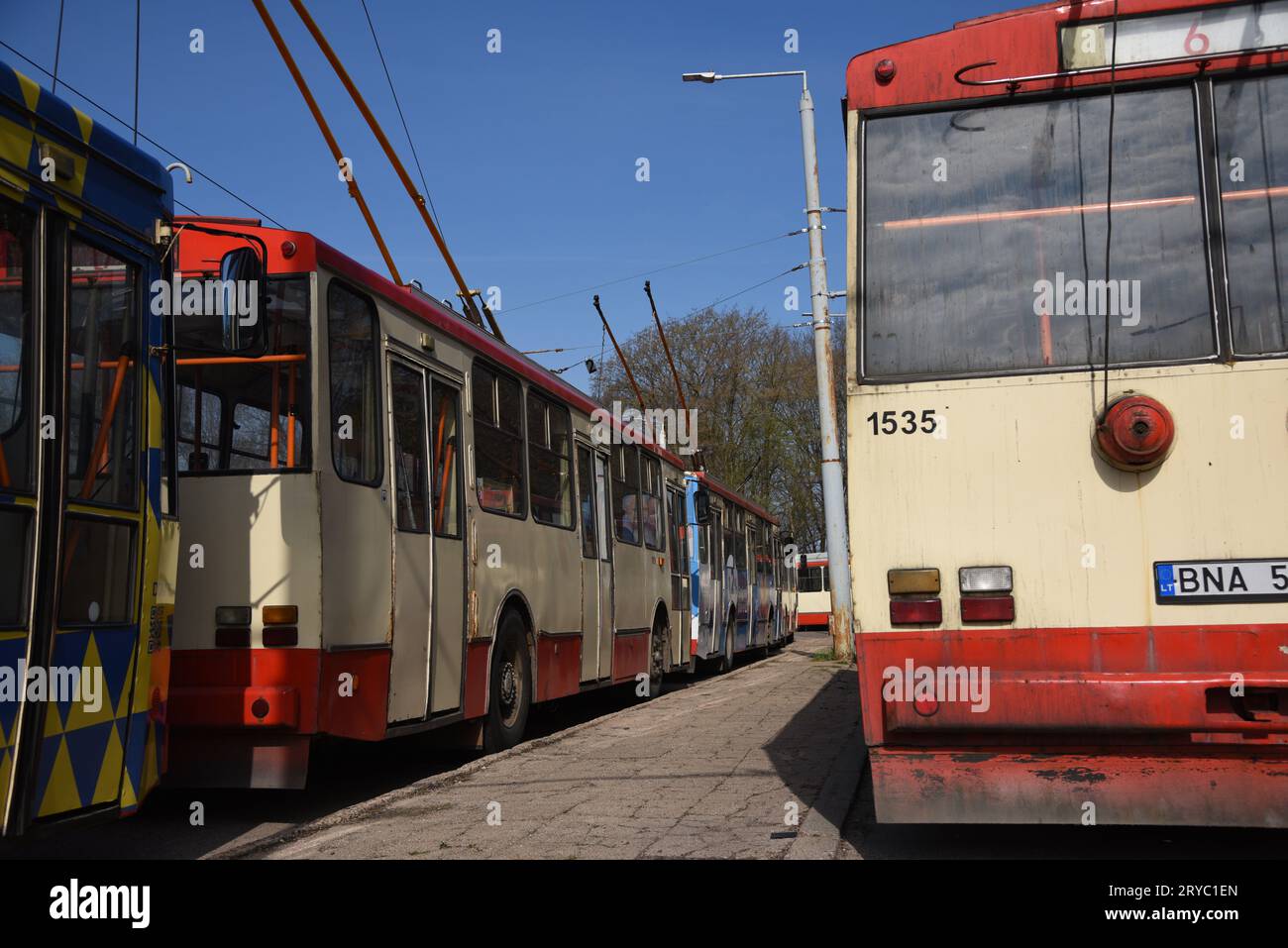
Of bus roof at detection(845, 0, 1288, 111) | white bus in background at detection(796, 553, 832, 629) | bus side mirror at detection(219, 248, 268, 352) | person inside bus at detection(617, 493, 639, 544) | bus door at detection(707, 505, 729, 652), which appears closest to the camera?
bus roof at detection(845, 0, 1288, 111)

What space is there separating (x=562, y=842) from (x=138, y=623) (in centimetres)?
223

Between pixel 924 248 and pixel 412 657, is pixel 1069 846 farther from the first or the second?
pixel 412 657

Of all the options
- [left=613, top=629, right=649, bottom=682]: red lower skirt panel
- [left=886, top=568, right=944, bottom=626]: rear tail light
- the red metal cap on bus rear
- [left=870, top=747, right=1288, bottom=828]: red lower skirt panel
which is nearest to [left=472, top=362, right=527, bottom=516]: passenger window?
[left=613, top=629, right=649, bottom=682]: red lower skirt panel

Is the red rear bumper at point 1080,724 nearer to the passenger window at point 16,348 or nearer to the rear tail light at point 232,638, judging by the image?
the rear tail light at point 232,638

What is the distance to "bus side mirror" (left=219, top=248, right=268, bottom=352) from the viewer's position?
19.3ft

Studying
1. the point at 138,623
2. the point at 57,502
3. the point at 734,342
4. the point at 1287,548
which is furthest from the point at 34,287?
the point at 734,342

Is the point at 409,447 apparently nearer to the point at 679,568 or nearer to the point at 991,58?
the point at 991,58

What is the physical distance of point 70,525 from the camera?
505 centimetres

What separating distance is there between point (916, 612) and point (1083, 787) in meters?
0.93

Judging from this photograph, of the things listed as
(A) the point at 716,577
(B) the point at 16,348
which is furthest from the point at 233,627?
(A) the point at 716,577

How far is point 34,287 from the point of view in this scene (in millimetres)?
4957

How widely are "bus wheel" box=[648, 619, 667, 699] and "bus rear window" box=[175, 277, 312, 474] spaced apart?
8.76 meters

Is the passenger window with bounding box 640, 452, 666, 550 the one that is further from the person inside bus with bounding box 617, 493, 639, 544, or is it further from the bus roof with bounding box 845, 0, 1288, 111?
the bus roof with bounding box 845, 0, 1288, 111

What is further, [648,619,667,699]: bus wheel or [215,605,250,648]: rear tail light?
[648,619,667,699]: bus wheel
